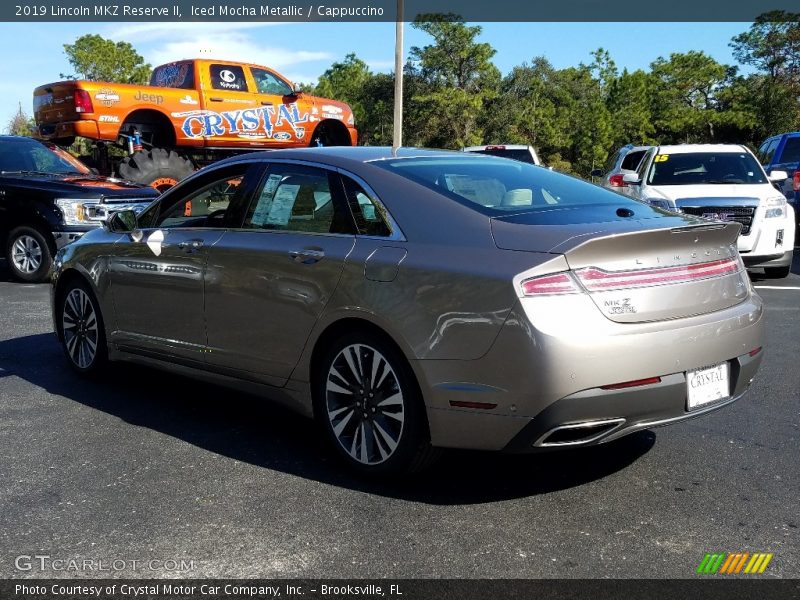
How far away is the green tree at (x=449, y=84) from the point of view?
192ft

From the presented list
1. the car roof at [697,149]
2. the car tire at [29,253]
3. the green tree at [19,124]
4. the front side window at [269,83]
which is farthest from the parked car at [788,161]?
the green tree at [19,124]

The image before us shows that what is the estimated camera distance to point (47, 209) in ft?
36.9

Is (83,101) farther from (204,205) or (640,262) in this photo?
(640,262)

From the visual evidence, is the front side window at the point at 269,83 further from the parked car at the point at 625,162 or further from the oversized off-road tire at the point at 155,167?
the parked car at the point at 625,162

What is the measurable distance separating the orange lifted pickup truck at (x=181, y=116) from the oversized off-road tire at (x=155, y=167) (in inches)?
0.6

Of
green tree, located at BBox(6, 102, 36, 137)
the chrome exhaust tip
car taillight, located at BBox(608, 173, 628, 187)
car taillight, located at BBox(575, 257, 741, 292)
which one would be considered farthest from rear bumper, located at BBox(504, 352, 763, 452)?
green tree, located at BBox(6, 102, 36, 137)

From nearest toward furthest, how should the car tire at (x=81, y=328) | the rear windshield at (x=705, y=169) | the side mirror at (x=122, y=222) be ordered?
1. the side mirror at (x=122, y=222)
2. the car tire at (x=81, y=328)
3. the rear windshield at (x=705, y=169)

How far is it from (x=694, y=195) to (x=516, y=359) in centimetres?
876

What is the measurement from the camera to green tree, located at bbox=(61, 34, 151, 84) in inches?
2135

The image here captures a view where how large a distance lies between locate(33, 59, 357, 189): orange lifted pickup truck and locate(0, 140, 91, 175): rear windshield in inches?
71.0

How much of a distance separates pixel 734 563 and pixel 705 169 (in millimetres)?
9986

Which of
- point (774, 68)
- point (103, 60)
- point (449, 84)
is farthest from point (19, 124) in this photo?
point (774, 68)

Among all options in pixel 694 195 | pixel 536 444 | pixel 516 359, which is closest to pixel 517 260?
pixel 516 359

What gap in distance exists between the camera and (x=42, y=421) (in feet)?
17.5
